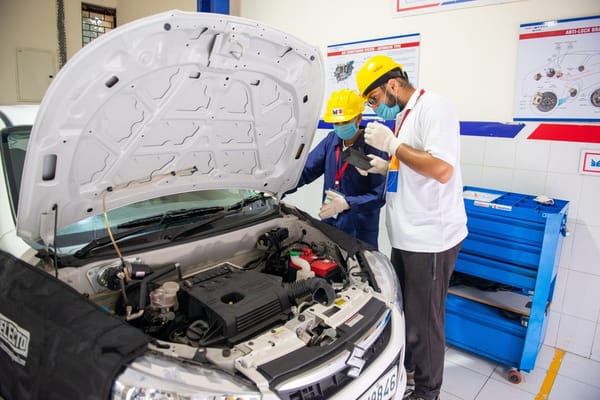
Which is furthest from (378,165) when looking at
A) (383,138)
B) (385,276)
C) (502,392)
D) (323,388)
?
(502,392)

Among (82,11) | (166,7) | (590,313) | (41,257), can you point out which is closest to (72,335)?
(41,257)

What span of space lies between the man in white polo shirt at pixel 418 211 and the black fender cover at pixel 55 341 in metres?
1.32

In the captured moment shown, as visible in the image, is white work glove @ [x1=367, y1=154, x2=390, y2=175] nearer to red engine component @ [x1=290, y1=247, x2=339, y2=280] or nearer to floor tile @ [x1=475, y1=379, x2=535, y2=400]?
red engine component @ [x1=290, y1=247, x2=339, y2=280]

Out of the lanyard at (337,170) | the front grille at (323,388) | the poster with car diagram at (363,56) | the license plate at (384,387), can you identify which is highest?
the poster with car diagram at (363,56)

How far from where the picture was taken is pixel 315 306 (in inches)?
59.7

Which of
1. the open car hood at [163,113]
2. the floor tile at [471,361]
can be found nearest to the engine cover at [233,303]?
the open car hood at [163,113]

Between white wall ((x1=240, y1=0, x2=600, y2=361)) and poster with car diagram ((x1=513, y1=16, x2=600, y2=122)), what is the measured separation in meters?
0.06

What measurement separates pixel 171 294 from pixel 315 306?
519 millimetres

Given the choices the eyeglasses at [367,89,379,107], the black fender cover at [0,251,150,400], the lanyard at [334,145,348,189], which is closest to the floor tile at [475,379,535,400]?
the lanyard at [334,145,348,189]

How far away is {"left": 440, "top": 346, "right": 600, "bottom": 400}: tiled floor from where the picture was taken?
2.38m

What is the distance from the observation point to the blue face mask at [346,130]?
2.45 m

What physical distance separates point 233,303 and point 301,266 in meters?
0.47

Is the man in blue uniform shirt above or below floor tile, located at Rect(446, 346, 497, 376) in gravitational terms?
above

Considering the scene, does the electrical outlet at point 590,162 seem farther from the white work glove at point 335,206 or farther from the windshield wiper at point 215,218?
the windshield wiper at point 215,218
